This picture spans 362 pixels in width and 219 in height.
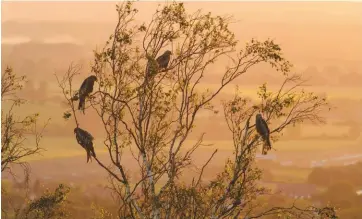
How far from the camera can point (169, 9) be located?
18.1 metres

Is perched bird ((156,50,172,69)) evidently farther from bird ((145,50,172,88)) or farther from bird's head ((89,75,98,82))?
bird's head ((89,75,98,82))

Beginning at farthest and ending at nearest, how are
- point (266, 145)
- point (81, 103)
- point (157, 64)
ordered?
point (157, 64)
point (266, 145)
point (81, 103)

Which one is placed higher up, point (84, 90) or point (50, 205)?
point (84, 90)

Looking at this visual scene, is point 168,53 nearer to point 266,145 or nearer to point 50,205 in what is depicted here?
point 266,145

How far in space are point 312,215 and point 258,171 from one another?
194 centimetres

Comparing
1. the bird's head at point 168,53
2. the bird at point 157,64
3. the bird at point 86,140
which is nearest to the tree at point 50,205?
the bird at point 86,140

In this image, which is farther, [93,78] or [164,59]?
[164,59]

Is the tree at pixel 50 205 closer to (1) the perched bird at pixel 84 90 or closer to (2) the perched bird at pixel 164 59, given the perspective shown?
(1) the perched bird at pixel 84 90

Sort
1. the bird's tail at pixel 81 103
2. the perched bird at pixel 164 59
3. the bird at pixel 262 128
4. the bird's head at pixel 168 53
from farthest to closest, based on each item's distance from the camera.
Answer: the perched bird at pixel 164 59 < the bird's head at pixel 168 53 < the bird's tail at pixel 81 103 < the bird at pixel 262 128

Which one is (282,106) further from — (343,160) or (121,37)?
(343,160)

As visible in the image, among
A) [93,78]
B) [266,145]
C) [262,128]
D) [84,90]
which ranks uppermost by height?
[93,78]

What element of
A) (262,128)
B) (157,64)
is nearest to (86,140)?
(157,64)

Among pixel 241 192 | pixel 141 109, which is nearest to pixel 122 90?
pixel 141 109

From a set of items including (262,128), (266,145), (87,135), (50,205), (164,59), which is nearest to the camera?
(262,128)
